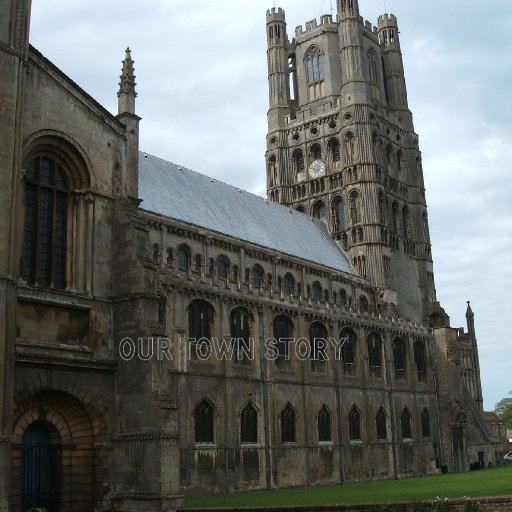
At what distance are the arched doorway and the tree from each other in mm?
132468

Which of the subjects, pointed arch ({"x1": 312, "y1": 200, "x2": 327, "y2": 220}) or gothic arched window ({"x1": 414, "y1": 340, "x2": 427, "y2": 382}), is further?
pointed arch ({"x1": 312, "y1": 200, "x2": 327, "y2": 220})

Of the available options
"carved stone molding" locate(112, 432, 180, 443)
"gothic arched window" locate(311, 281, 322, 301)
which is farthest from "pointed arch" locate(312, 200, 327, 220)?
"carved stone molding" locate(112, 432, 180, 443)

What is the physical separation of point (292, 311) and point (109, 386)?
81.9 feet

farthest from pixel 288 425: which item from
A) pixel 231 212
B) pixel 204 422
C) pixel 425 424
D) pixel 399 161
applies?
pixel 399 161

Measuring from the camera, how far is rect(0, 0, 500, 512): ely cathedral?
922 inches

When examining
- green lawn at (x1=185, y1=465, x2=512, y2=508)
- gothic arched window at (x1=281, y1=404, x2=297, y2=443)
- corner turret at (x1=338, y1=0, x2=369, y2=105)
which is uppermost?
corner turret at (x1=338, y1=0, x2=369, y2=105)

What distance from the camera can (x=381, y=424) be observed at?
55750 mm

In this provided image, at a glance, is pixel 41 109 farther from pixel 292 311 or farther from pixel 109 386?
pixel 292 311

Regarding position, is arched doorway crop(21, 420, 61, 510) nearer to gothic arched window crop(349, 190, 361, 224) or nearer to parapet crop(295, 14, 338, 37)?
gothic arched window crop(349, 190, 361, 224)

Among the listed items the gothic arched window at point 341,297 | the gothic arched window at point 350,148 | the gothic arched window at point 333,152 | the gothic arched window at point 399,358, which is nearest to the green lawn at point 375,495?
the gothic arched window at point 399,358

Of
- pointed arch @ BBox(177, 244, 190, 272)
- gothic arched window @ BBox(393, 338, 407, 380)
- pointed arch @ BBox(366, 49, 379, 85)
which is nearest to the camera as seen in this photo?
pointed arch @ BBox(177, 244, 190, 272)

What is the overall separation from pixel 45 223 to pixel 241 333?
2179 centimetres

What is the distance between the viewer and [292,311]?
160 ft

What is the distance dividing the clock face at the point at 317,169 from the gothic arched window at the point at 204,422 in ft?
129
